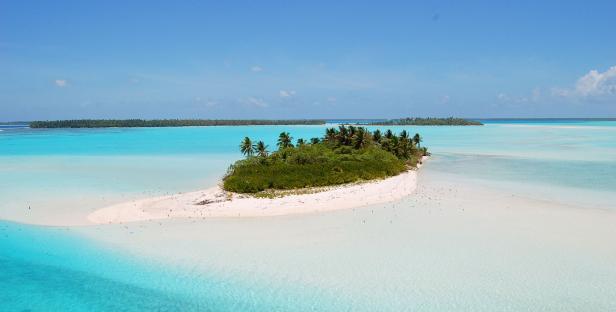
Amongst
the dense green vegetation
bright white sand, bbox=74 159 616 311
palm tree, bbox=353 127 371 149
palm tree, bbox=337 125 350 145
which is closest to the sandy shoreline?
bright white sand, bbox=74 159 616 311

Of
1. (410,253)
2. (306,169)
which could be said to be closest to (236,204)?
(306,169)

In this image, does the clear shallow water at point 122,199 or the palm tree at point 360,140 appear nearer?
the clear shallow water at point 122,199

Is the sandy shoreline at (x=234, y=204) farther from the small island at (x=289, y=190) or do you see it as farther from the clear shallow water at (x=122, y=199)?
the clear shallow water at (x=122, y=199)

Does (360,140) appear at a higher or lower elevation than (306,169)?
higher

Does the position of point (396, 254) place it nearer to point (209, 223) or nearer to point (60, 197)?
point (209, 223)

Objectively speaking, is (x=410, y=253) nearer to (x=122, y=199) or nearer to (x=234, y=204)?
(x=234, y=204)

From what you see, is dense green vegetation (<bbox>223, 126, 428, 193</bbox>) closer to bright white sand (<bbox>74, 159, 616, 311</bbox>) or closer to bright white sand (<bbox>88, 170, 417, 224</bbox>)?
bright white sand (<bbox>88, 170, 417, 224</bbox>)

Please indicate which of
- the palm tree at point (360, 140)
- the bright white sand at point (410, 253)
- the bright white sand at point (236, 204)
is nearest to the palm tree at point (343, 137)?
the palm tree at point (360, 140)
